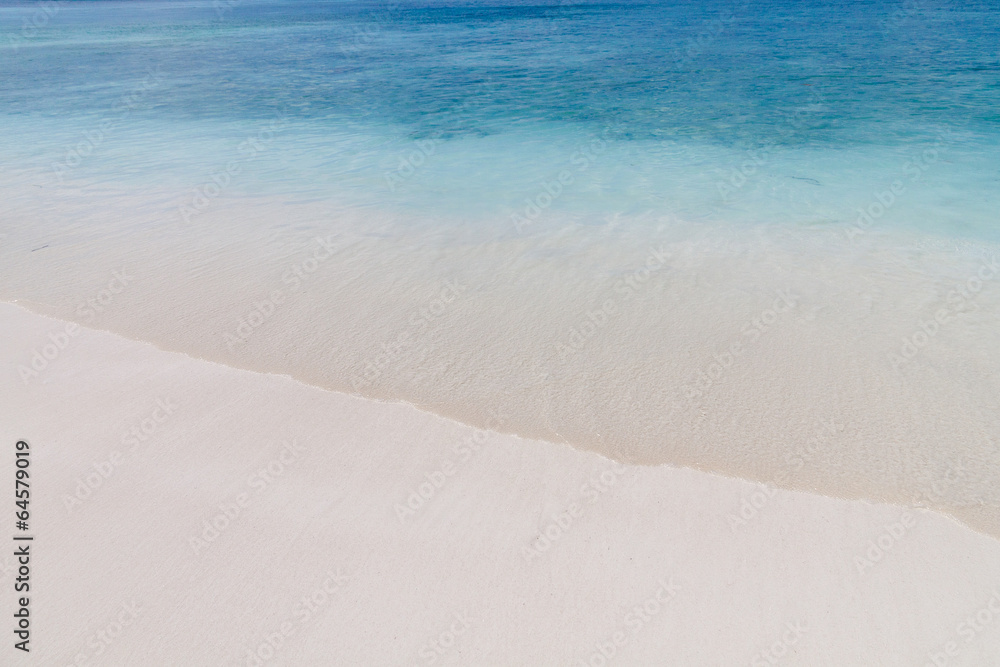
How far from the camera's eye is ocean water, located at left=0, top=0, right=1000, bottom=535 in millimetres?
4824

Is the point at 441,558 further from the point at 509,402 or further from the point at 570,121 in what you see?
the point at 570,121

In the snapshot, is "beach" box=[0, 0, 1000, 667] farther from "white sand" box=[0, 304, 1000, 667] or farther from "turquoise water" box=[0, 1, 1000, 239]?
"turquoise water" box=[0, 1, 1000, 239]

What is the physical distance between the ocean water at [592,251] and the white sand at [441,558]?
46 centimetres

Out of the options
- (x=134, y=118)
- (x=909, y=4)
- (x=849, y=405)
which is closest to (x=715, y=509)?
(x=849, y=405)

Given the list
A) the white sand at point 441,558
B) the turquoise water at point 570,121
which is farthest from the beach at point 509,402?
the turquoise water at point 570,121

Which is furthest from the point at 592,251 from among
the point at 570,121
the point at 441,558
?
the point at 570,121

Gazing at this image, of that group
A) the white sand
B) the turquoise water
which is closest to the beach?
the white sand

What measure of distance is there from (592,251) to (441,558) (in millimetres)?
5160

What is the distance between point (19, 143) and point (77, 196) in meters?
5.98

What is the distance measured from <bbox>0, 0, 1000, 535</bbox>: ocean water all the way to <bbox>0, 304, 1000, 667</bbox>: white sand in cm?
46

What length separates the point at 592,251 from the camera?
786 centimetres

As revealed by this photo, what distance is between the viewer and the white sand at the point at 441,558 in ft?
10.2

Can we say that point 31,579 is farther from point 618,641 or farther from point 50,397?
point 618,641

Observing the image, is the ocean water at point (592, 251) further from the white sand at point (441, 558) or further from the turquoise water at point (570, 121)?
the white sand at point (441, 558)
